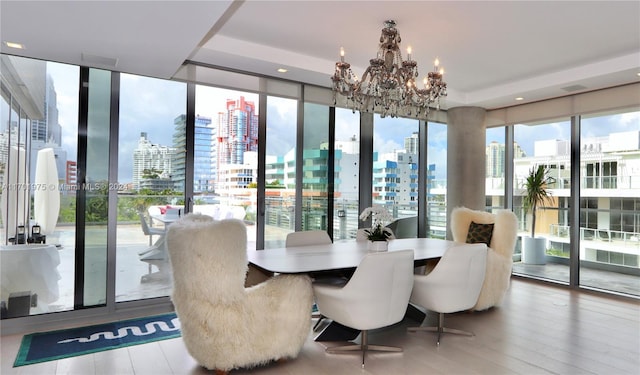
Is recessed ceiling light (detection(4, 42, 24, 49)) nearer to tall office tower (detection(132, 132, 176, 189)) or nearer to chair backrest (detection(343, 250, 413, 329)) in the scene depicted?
tall office tower (detection(132, 132, 176, 189))

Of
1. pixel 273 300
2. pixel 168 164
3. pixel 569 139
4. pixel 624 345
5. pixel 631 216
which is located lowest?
pixel 624 345

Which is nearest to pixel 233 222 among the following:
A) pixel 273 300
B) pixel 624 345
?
pixel 273 300

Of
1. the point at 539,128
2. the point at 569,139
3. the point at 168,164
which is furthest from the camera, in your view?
the point at 539,128

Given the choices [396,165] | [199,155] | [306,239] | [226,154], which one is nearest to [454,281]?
[306,239]

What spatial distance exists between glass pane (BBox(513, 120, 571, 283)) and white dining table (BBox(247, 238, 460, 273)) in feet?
8.24

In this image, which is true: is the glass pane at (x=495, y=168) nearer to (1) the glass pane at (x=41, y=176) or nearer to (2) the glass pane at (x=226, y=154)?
(2) the glass pane at (x=226, y=154)

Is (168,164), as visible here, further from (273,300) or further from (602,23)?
(602,23)

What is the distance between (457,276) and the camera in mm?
3104

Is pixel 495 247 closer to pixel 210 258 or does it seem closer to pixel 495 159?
pixel 495 159

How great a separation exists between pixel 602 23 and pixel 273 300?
11.9ft

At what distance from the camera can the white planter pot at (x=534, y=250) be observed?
5781mm

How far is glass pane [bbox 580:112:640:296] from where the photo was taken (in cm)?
486

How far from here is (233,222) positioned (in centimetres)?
250

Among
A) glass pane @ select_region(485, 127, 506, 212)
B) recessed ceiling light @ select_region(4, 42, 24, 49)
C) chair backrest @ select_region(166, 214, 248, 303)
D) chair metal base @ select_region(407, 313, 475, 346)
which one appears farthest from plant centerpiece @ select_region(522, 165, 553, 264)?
recessed ceiling light @ select_region(4, 42, 24, 49)
